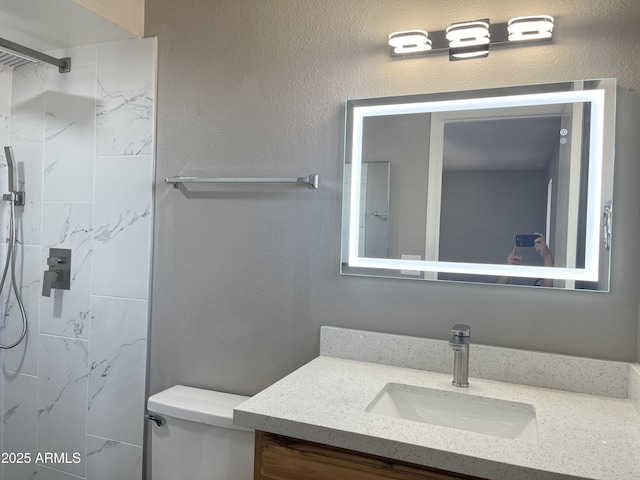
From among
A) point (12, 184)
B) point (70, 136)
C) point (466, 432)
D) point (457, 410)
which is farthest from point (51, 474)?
point (466, 432)

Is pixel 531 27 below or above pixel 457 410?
above

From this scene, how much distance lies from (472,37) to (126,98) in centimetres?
143

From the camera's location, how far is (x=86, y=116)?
2082 mm

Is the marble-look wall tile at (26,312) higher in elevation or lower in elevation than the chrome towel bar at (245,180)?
lower

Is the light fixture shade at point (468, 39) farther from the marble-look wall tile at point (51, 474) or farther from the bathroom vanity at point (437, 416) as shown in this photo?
the marble-look wall tile at point (51, 474)

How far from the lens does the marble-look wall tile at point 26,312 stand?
2215 millimetres

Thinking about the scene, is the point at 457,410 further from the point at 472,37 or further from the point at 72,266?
the point at 72,266

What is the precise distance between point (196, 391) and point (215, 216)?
703 millimetres

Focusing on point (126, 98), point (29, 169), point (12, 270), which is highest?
point (126, 98)

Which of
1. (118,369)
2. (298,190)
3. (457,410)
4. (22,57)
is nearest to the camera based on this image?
(457,410)

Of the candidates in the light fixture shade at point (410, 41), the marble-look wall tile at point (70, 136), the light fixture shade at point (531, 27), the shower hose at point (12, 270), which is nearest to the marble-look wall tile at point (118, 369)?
the shower hose at point (12, 270)

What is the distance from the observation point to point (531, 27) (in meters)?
1.40

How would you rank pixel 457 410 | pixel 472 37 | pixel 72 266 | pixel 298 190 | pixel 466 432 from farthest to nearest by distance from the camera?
pixel 72 266 → pixel 298 190 → pixel 472 37 → pixel 457 410 → pixel 466 432

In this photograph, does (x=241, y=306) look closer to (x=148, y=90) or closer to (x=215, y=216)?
(x=215, y=216)
